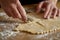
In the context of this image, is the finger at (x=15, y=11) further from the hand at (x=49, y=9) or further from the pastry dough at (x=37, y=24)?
the hand at (x=49, y=9)

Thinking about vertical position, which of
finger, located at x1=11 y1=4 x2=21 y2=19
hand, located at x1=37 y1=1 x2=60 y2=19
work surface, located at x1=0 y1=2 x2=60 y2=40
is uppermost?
finger, located at x1=11 y1=4 x2=21 y2=19

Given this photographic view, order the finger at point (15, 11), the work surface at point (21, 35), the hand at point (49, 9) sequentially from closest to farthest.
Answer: the work surface at point (21, 35) → the finger at point (15, 11) → the hand at point (49, 9)

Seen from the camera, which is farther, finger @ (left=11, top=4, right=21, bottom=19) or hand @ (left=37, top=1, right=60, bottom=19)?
hand @ (left=37, top=1, right=60, bottom=19)

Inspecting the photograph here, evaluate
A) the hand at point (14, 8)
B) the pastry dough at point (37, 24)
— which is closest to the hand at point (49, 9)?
the pastry dough at point (37, 24)

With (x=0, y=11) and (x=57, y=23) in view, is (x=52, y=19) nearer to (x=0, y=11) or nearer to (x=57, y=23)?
(x=57, y=23)

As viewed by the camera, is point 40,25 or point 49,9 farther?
point 49,9

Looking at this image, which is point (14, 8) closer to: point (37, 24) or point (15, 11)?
point (15, 11)

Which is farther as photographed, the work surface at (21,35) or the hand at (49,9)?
the hand at (49,9)

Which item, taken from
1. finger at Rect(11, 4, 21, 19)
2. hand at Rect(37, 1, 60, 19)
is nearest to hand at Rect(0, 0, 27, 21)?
finger at Rect(11, 4, 21, 19)

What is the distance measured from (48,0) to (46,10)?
135mm

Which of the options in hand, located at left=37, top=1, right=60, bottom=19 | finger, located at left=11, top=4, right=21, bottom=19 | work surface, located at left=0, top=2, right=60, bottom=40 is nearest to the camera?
work surface, located at left=0, top=2, right=60, bottom=40

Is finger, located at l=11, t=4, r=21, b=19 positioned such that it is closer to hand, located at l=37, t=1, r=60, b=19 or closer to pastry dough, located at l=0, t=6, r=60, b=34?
pastry dough, located at l=0, t=6, r=60, b=34

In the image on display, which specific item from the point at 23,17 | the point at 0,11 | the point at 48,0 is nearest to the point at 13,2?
the point at 23,17

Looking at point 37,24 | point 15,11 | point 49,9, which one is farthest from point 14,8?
point 49,9
